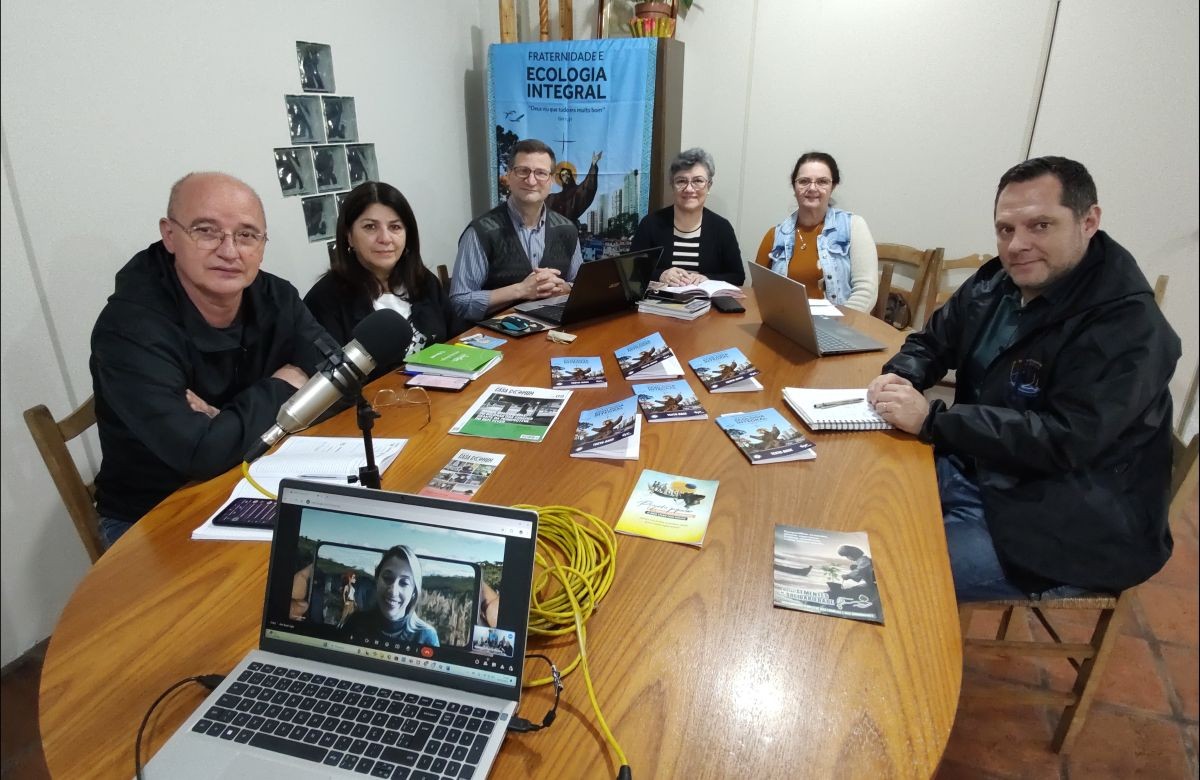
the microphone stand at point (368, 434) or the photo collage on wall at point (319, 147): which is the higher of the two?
the photo collage on wall at point (319, 147)

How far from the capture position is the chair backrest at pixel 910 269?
10.1 ft

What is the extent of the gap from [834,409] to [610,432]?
54cm

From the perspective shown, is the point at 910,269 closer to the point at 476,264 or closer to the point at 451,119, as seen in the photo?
the point at 476,264

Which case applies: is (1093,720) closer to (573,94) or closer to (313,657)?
(313,657)

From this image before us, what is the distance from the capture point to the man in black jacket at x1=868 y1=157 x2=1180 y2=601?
49.4 inches

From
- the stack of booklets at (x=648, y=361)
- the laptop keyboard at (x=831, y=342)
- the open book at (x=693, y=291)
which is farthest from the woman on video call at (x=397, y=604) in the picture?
the open book at (x=693, y=291)

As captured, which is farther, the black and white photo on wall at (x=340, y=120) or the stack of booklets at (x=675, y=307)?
the black and white photo on wall at (x=340, y=120)

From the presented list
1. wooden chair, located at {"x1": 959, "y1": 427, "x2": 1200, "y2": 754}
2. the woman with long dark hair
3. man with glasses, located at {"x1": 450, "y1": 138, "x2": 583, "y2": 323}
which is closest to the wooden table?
wooden chair, located at {"x1": 959, "y1": 427, "x2": 1200, "y2": 754}

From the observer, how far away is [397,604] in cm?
78

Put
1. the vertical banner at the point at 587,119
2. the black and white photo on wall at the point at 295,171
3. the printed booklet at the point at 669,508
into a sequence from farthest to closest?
the vertical banner at the point at 587,119
the black and white photo on wall at the point at 295,171
the printed booklet at the point at 669,508

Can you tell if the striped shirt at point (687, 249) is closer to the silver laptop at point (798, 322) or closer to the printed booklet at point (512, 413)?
the silver laptop at point (798, 322)

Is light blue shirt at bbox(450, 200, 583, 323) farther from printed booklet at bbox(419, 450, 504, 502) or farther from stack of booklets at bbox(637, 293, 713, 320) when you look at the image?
printed booklet at bbox(419, 450, 504, 502)

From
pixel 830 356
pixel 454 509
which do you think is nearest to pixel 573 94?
pixel 830 356

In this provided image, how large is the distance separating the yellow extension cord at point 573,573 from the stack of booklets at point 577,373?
1.88 ft
